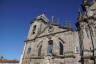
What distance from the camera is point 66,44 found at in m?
16.8

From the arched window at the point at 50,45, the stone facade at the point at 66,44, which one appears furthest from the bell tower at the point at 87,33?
the arched window at the point at 50,45

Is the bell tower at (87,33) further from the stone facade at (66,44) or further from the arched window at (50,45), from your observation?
the arched window at (50,45)

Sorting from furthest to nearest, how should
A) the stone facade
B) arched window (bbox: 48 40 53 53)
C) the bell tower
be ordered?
arched window (bbox: 48 40 53 53), the stone facade, the bell tower

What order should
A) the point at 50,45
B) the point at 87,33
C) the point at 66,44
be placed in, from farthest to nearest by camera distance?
the point at 50,45, the point at 66,44, the point at 87,33


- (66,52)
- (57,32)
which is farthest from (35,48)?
(66,52)

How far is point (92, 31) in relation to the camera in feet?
50.6

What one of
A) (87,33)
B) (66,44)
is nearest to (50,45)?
(66,44)

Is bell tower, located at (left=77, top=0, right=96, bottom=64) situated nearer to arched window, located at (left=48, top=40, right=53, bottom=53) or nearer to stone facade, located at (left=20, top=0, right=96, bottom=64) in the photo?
stone facade, located at (left=20, top=0, right=96, bottom=64)

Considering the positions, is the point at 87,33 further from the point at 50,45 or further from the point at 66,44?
the point at 50,45

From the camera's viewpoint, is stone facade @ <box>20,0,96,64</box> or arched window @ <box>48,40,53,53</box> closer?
stone facade @ <box>20,0,96,64</box>

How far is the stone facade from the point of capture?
14.6 meters

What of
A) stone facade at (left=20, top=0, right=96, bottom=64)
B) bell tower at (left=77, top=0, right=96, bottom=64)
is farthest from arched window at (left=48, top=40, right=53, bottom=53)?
bell tower at (left=77, top=0, right=96, bottom=64)

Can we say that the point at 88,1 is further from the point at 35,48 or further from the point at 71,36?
the point at 35,48

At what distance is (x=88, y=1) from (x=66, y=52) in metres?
10.9
